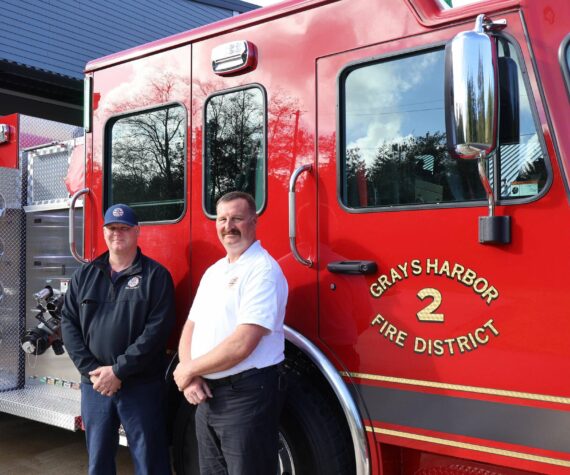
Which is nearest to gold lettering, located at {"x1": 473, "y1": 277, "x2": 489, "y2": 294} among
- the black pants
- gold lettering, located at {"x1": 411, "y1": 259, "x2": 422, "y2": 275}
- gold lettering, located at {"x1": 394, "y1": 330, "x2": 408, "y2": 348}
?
gold lettering, located at {"x1": 411, "y1": 259, "x2": 422, "y2": 275}

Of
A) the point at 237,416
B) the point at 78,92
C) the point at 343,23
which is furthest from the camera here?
the point at 78,92

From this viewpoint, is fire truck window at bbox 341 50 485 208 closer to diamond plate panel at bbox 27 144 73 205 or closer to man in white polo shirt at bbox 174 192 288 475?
man in white polo shirt at bbox 174 192 288 475

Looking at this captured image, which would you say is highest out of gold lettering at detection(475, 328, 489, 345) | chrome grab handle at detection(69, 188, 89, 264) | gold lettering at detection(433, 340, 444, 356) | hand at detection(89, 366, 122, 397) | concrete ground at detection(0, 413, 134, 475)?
chrome grab handle at detection(69, 188, 89, 264)

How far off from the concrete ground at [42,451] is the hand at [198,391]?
2.09m

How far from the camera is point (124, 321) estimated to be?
3.04m

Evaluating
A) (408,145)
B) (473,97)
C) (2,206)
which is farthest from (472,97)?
(2,206)

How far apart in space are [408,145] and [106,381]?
70.2 inches

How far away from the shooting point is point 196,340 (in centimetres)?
258

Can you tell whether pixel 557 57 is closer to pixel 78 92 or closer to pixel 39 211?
pixel 39 211

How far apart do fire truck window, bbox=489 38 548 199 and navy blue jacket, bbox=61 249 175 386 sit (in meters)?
1.69

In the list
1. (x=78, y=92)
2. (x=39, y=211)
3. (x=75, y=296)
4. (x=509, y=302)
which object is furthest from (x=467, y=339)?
(x=78, y=92)

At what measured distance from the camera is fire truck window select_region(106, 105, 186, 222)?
3.35m

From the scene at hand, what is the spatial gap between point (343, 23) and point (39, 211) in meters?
2.73

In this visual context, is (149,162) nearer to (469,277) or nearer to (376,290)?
(376,290)
